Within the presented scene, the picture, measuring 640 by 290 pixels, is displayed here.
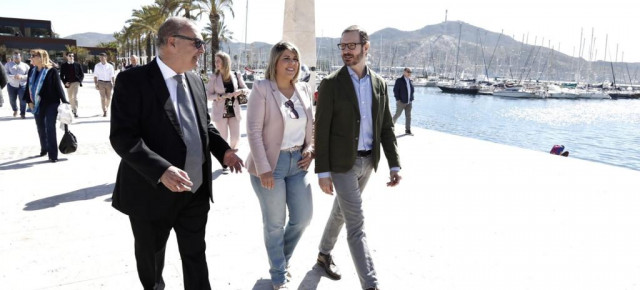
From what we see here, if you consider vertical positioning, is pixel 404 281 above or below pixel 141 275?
below

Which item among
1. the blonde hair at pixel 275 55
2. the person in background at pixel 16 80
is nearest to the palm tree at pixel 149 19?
the person in background at pixel 16 80

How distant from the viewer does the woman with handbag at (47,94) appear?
7512 millimetres

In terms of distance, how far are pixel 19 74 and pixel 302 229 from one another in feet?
45.4

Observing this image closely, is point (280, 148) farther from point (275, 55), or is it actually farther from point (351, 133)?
point (275, 55)

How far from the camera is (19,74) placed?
13.5 m

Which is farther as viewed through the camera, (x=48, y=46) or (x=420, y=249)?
(x=48, y=46)

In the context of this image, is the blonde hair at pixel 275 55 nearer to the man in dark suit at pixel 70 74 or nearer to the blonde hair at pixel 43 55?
the blonde hair at pixel 43 55

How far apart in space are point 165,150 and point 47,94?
21.0 feet

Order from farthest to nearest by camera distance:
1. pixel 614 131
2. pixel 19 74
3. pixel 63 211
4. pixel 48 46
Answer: pixel 48 46
pixel 614 131
pixel 19 74
pixel 63 211

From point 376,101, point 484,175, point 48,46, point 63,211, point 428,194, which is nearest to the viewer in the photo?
point 376,101

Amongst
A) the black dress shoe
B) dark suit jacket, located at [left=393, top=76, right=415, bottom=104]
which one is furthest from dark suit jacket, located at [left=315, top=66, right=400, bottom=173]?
dark suit jacket, located at [left=393, top=76, right=415, bottom=104]

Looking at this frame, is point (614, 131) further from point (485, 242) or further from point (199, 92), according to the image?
point (199, 92)

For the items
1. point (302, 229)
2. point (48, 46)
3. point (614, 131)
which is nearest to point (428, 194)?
point (302, 229)

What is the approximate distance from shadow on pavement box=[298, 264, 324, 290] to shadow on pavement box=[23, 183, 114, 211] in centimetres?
349
